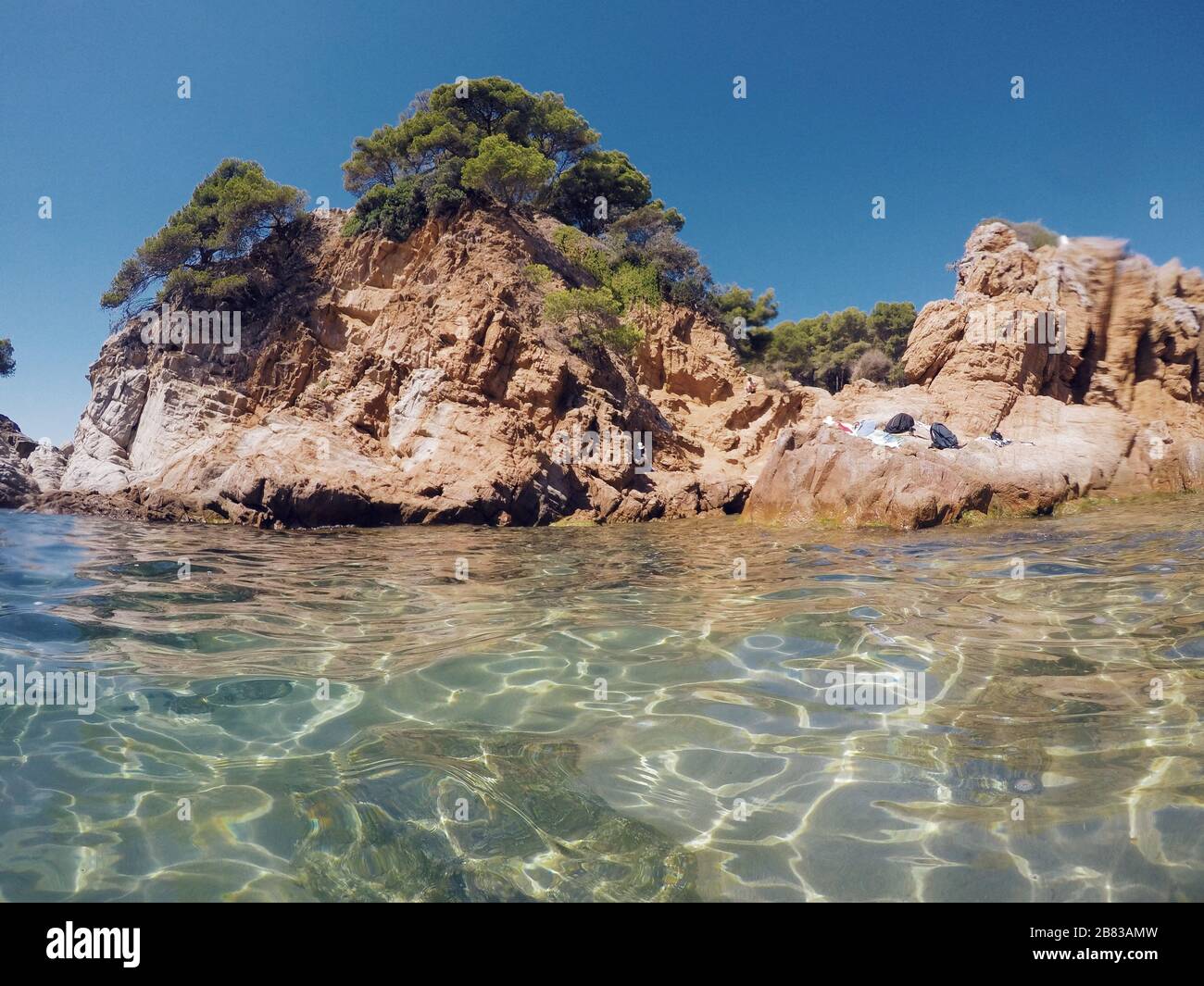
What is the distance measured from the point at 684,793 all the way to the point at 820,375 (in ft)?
120

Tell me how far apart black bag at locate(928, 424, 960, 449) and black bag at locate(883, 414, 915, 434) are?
0.48 meters

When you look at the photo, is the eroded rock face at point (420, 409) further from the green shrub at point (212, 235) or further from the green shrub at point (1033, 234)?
the green shrub at point (1033, 234)

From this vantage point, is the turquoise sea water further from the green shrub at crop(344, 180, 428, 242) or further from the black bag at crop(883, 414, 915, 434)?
the green shrub at crop(344, 180, 428, 242)

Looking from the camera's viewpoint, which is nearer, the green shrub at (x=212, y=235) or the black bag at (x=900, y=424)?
the black bag at (x=900, y=424)

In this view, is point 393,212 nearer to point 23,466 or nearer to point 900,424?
point 23,466

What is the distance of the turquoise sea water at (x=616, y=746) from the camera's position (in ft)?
7.39

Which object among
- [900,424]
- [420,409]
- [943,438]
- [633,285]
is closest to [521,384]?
[420,409]

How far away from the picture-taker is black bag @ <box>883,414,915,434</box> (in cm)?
1386

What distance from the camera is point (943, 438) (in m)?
13.7

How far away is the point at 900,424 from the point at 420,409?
11.4 meters

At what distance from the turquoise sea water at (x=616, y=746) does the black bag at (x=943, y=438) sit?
8.07 meters

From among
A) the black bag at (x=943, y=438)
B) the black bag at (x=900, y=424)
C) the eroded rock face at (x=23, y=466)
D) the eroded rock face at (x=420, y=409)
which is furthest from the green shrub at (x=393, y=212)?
the black bag at (x=943, y=438)

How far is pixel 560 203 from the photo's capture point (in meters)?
30.0
